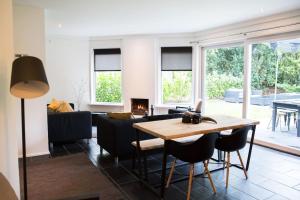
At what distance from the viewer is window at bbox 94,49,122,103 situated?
7.25 m

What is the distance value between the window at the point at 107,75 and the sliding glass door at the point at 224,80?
2.54 m

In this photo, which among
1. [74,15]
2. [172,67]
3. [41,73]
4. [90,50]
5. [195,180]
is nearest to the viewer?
[41,73]

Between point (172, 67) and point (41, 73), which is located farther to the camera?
point (172, 67)

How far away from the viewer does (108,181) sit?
3.33m

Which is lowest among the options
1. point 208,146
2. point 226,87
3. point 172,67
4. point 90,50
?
point 208,146

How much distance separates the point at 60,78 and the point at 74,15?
9.26 feet

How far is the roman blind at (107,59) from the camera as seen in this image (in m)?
7.20

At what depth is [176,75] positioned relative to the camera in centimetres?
688

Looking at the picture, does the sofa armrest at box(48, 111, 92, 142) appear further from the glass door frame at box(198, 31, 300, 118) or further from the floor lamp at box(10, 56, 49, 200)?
the glass door frame at box(198, 31, 300, 118)

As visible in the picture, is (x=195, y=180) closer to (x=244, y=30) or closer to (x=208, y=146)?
(x=208, y=146)

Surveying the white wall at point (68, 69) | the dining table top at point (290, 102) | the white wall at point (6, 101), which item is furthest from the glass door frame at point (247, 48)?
the white wall at point (6, 101)

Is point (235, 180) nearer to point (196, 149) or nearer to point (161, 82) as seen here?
point (196, 149)

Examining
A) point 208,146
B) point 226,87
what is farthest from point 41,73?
point 226,87

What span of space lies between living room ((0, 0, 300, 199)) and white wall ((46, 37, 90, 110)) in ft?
0.09
